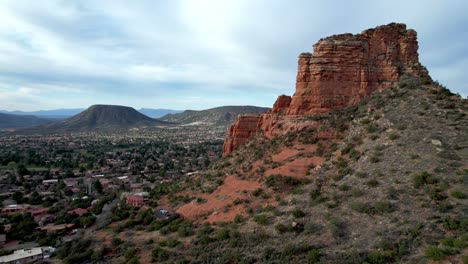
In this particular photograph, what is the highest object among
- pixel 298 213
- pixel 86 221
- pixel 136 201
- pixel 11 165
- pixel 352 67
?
pixel 352 67

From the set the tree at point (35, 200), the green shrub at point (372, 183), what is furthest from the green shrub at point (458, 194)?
the tree at point (35, 200)

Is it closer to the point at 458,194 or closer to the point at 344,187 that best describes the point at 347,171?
the point at 344,187

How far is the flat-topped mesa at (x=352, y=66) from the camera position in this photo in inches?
977

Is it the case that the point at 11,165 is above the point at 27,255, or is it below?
below

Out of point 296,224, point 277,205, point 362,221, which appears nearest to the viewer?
point 362,221

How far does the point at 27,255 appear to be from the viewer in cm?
2230

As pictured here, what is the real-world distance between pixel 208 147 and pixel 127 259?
278ft

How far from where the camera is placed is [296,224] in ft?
48.2

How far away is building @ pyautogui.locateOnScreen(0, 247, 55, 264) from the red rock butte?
19.7m

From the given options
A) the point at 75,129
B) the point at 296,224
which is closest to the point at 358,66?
the point at 296,224

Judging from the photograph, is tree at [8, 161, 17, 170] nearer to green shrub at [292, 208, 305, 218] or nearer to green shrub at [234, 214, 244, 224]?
green shrub at [234, 214, 244, 224]

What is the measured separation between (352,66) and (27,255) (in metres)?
27.7

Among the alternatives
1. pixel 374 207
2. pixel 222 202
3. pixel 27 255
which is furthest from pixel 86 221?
pixel 374 207

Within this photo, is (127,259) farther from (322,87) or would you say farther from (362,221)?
(322,87)
